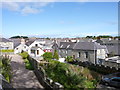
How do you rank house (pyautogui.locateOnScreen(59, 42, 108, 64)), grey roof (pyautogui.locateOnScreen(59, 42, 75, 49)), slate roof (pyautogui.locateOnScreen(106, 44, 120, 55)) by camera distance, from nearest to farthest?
house (pyautogui.locateOnScreen(59, 42, 108, 64))
slate roof (pyautogui.locateOnScreen(106, 44, 120, 55))
grey roof (pyautogui.locateOnScreen(59, 42, 75, 49))

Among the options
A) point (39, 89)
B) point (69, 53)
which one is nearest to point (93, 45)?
point (69, 53)

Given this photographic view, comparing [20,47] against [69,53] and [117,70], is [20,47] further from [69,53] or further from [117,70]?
[117,70]

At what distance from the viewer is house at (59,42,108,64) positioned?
59.5 ft

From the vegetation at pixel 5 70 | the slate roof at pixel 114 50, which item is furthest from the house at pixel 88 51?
the vegetation at pixel 5 70

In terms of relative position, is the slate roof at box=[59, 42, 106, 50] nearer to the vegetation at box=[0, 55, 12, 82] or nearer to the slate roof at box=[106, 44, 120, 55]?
the slate roof at box=[106, 44, 120, 55]

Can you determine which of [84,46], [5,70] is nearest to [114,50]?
[84,46]

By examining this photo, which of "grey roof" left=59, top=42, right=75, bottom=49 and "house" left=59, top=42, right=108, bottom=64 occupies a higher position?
"grey roof" left=59, top=42, right=75, bottom=49

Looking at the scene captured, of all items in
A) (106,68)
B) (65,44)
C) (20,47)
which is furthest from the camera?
(20,47)

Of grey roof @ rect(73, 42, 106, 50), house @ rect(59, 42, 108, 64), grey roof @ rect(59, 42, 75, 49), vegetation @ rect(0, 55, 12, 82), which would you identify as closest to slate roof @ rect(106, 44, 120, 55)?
house @ rect(59, 42, 108, 64)

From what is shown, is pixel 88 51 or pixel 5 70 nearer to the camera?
pixel 5 70

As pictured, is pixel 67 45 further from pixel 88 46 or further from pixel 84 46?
pixel 88 46

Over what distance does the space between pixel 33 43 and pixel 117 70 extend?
819 inches

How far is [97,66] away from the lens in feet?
44.9

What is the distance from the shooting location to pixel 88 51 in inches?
738
